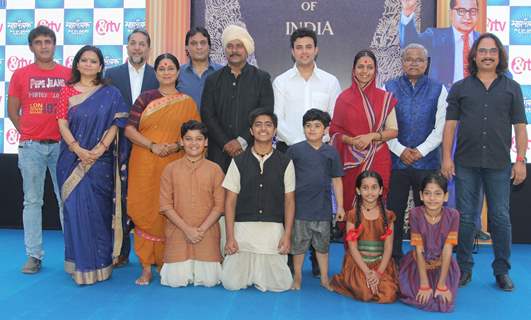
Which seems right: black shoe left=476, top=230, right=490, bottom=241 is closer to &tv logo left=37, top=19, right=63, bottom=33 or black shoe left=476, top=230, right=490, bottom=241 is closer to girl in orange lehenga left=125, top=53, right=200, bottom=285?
girl in orange lehenga left=125, top=53, right=200, bottom=285

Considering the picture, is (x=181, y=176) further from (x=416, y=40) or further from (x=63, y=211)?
(x=416, y=40)

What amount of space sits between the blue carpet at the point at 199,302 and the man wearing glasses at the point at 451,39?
6.33ft

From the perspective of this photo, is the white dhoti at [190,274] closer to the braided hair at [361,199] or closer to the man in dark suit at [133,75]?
the man in dark suit at [133,75]

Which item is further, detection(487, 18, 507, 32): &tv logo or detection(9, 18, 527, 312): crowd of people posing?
detection(487, 18, 507, 32): &tv logo

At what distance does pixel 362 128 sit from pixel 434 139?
1.50 feet

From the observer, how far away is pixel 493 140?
10.4 ft

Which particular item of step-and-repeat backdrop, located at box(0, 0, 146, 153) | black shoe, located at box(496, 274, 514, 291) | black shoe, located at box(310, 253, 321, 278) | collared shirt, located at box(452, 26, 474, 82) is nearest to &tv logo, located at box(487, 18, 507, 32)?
collared shirt, located at box(452, 26, 474, 82)

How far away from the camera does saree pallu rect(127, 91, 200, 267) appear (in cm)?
330

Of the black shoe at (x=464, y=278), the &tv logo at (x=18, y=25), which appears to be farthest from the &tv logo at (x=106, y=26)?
the black shoe at (x=464, y=278)

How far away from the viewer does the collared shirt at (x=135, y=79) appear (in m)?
3.76

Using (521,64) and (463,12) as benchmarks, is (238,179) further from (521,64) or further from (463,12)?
(521,64)

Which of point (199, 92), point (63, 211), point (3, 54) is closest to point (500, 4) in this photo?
point (199, 92)

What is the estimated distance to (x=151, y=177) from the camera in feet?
10.9

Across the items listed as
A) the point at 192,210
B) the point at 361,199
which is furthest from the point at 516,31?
the point at 192,210
